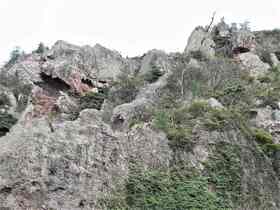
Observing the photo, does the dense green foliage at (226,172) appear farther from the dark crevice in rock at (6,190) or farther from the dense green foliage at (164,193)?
the dark crevice in rock at (6,190)

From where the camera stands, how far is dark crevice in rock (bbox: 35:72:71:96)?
38031 mm

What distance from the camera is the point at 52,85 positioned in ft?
126

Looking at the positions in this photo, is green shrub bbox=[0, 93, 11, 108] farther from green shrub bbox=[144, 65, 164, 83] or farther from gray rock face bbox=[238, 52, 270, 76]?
gray rock face bbox=[238, 52, 270, 76]

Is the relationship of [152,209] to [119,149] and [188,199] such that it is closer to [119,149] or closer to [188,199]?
[188,199]

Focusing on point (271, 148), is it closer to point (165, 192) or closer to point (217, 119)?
point (217, 119)

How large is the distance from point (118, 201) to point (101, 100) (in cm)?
2095

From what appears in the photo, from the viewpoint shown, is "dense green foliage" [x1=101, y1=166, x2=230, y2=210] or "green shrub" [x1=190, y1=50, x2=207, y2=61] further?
"green shrub" [x1=190, y1=50, x2=207, y2=61]

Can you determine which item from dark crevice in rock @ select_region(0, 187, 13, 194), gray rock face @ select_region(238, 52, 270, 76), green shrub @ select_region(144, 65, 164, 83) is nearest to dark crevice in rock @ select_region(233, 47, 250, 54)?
gray rock face @ select_region(238, 52, 270, 76)

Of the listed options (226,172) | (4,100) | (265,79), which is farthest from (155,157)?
(4,100)

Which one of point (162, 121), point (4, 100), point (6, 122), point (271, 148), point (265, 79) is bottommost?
point (271, 148)

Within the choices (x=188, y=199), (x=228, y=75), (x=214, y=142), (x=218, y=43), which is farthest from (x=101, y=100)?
(x=188, y=199)

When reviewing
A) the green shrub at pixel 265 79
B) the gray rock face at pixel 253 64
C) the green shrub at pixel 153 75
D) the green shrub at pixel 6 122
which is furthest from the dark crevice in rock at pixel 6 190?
the gray rock face at pixel 253 64

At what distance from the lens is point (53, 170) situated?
46.0 ft

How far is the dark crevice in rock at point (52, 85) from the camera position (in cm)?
3803
